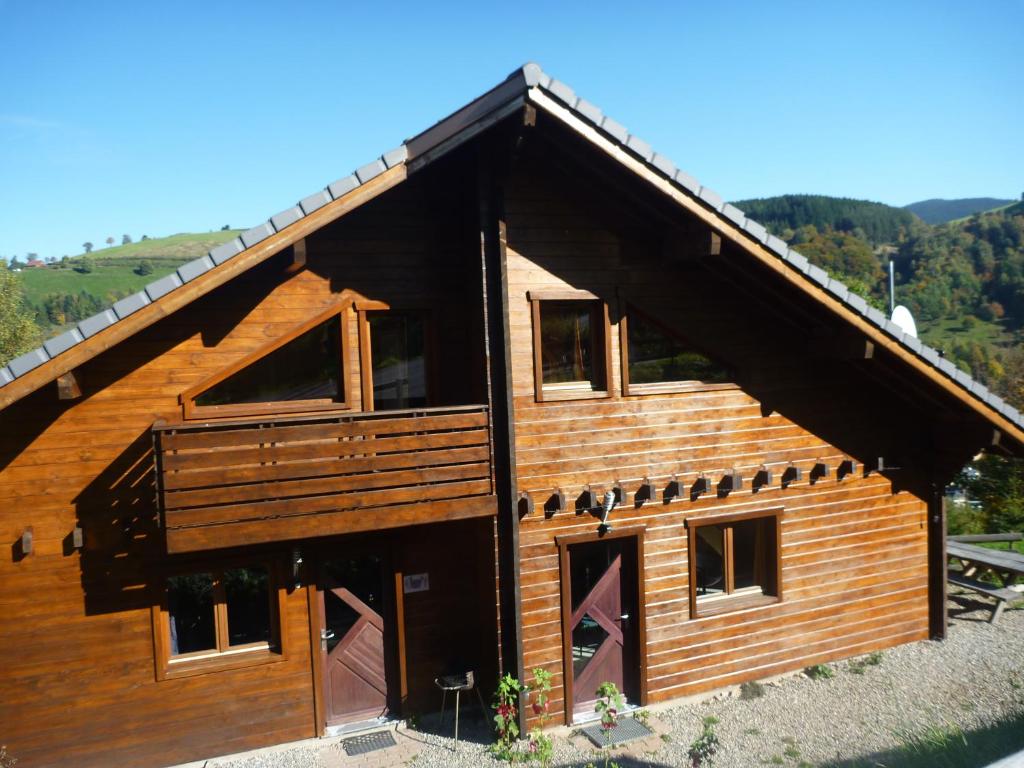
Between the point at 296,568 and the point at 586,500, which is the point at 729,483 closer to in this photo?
the point at 586,500

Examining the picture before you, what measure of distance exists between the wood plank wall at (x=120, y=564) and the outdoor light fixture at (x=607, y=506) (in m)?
1.80

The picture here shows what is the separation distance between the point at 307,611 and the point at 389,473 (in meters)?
1.89

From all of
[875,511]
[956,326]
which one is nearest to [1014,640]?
[875,511]

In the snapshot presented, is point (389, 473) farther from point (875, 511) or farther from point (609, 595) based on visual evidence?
point (875, 511)

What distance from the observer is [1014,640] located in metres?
10.4

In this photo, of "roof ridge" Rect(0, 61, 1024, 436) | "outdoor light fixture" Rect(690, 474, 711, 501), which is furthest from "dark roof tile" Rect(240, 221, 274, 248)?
"outdoor light fixture" Rect(690, 474, 711, 501)

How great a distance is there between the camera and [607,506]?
820 cm

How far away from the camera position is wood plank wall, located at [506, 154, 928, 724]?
316 inches

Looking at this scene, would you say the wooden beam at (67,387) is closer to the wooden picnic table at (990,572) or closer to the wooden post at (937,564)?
the wooden post at (937,564)

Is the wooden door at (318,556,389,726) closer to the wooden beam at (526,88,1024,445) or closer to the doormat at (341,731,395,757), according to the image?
the doormat at (341,731,395,757)

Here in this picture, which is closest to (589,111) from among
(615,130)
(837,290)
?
(615,130)

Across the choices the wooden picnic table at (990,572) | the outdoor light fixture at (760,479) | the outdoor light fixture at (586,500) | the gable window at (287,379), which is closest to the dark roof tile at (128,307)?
the gable window at (287,379)

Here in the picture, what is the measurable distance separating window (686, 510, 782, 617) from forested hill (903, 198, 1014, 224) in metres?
109

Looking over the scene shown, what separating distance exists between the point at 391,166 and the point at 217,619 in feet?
16.1
